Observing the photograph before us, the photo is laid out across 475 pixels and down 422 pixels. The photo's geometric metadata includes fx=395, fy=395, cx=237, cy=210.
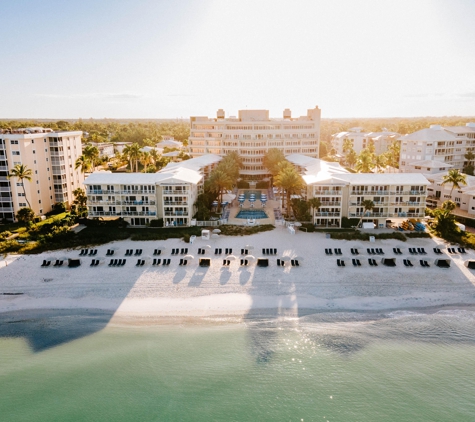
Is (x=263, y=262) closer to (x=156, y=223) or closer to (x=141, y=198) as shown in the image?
(x=156, y=223)

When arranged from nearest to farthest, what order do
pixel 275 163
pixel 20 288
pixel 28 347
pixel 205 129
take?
1. pixel 28 347
2. pixel 20 288
3. pixel 275 163
4. pixel 205 129

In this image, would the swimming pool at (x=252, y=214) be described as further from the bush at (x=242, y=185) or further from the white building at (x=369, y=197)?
the bush at (x=242, y=185)

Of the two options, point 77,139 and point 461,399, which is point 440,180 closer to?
point 461,399

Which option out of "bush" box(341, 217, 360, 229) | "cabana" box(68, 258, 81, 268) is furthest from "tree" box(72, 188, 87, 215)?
"bush" box(341, 217, 360, 229)

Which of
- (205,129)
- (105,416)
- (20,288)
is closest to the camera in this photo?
(105,416)

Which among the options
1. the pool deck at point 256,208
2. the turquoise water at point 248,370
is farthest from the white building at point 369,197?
the turquoise water at point 248,370

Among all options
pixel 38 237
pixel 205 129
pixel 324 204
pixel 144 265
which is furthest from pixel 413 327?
pixel 205 129
